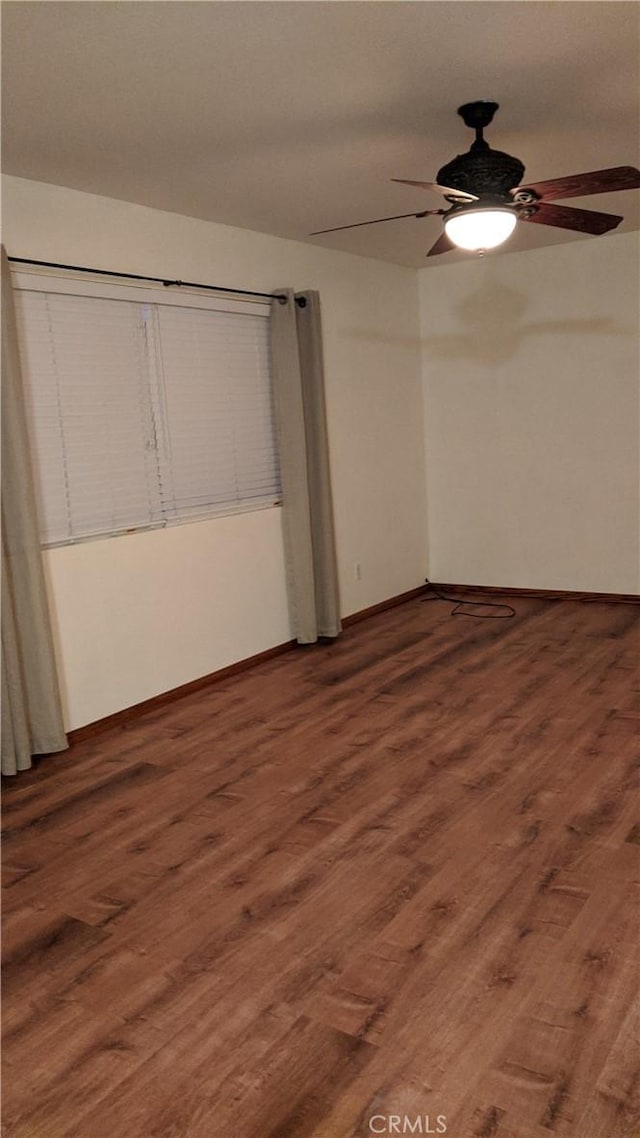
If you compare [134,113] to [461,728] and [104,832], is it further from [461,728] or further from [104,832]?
[461,728]

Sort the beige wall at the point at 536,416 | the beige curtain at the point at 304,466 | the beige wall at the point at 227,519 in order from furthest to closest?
the beige wall at the point at 536,416
the beige curtain at the point at 304,466
the beige wall at the point at 227,519

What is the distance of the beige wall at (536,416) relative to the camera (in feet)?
18.3

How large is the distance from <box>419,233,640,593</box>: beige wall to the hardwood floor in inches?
79.5

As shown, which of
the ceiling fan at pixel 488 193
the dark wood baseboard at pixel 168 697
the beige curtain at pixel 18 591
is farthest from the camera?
the dark wood baseboard at pixel 168 697

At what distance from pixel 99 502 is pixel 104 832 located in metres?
1.63

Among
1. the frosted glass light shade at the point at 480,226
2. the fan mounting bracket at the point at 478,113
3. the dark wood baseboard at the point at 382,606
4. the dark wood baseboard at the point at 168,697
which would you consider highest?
the fan mounting bracket at the point at 478,113

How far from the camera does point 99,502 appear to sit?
389 centimetres

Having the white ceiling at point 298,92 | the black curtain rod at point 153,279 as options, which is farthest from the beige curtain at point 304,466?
the white ceiling at point 298,92

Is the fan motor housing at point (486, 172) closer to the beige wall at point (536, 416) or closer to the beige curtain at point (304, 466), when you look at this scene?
the beige curtain at point (304, 466)

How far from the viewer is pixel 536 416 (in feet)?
19.5

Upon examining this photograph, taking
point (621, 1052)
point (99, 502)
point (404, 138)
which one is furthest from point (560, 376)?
point (621, 1052)

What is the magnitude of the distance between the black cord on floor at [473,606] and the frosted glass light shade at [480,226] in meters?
3.12

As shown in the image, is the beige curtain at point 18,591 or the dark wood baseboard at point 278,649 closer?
the beige curtain at point 18,591

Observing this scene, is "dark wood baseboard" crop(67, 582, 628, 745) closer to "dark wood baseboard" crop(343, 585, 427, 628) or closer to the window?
"dark wood baseboard" crop(343, 585, 427, 628)
